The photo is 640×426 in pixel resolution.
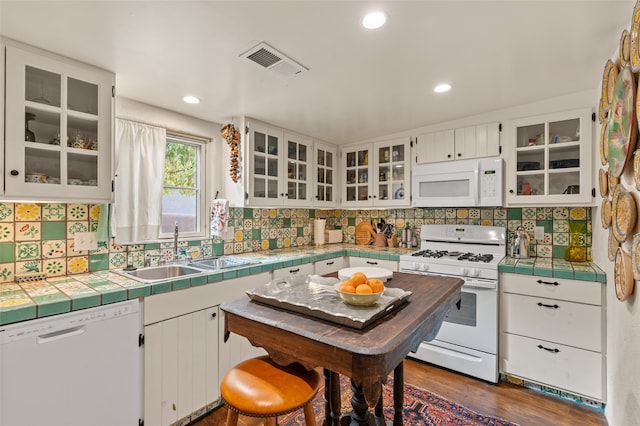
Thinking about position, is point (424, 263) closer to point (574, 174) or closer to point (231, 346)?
point (574, 174)

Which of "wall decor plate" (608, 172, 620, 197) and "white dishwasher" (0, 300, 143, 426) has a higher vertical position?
"wall decor plate" (608, 172, 620, 197)

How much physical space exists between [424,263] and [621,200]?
150cm

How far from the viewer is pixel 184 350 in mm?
1912

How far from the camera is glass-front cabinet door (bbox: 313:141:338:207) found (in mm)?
3549

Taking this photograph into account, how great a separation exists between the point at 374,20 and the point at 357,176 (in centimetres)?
236

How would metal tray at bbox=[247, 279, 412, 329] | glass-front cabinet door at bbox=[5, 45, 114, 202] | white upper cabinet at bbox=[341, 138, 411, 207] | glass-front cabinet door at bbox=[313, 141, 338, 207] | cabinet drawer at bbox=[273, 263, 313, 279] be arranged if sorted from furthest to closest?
glass-front cabinet door at bbox=[313, 141, 338, 207] → white upper cabinet at bbox=[341, 138, 411, 207] → cabinet drawer at bbox=[273, 263, 313, 279] → glass-front cabinet door at bbox=[5, 45, 114, 202] → metal tray at bbox=[247, 279, 412, 329]

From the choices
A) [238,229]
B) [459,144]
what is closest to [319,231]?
[238,229]

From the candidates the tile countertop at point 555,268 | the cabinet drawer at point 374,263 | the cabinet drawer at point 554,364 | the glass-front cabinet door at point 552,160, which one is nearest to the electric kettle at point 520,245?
the tile countertop at point 555,268

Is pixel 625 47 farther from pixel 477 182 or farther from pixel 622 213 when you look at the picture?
pixel 477 182

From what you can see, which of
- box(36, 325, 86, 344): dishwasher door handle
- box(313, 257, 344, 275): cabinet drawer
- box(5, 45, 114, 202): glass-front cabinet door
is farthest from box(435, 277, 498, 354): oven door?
box(5, 45, 114, 202): glass-front cabinet door

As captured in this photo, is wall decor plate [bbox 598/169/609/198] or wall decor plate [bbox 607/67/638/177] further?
wall decor plate [bbox 598/169/609/198]

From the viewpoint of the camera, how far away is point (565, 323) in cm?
212

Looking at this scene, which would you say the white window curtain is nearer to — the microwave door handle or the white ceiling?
the white ceiling

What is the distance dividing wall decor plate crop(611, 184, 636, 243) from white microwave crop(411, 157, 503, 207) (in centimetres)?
107
